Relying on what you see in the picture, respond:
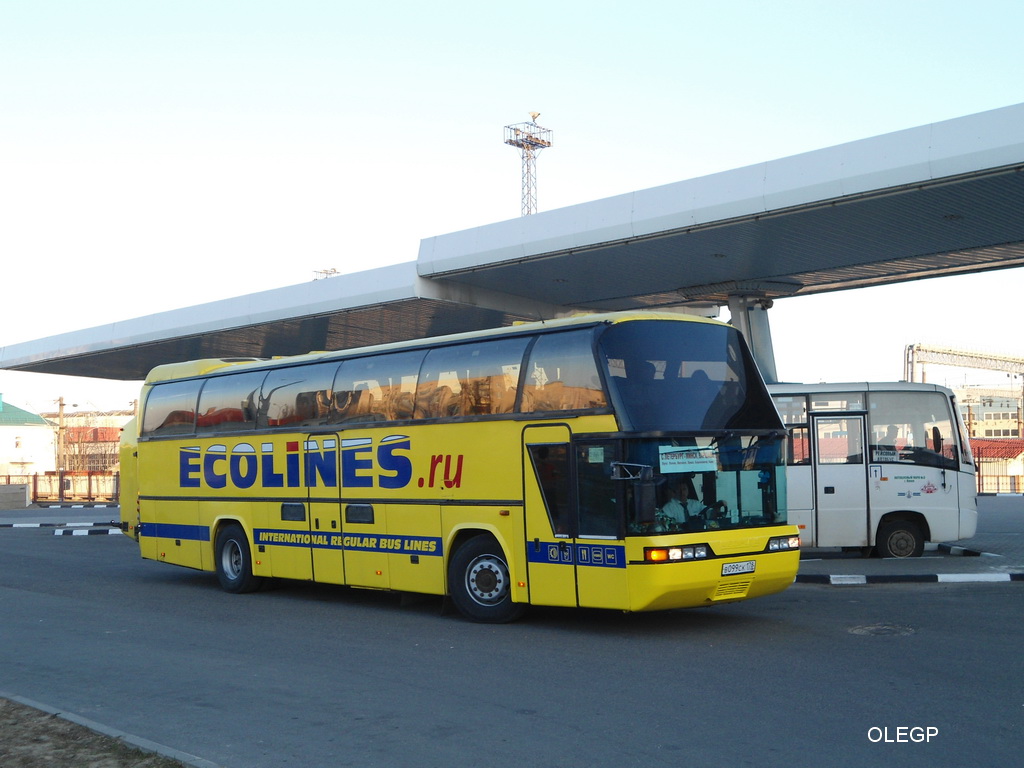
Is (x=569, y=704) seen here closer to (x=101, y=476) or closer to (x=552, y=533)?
(x=552, y=533)

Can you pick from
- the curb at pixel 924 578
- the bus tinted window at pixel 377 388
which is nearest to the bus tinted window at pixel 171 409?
the bus tinted window at pixel 377 388

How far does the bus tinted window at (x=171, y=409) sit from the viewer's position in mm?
15688

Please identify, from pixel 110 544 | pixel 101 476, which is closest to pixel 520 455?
pixel 110 544

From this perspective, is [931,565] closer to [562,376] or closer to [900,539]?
[900,539]

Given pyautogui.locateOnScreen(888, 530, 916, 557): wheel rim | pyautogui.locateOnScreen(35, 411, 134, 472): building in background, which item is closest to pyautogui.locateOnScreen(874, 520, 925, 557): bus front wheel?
pyautogui.locateOnScreen(888, 530, 916, 557): wheel rim

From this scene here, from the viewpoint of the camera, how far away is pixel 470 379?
37.9 ft

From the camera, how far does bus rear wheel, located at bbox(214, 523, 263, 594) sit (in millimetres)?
14609

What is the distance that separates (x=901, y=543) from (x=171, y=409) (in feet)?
38.2

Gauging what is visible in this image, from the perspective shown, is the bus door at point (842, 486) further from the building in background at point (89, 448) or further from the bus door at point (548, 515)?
the building in background at point (89, 448)

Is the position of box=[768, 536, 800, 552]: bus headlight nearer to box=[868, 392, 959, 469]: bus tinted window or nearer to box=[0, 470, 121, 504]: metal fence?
box=[868, 392, 959, 469]: bus tinted window

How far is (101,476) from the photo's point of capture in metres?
48.4

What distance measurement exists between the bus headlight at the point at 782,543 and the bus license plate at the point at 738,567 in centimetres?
33

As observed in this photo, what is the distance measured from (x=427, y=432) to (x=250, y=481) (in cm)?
381

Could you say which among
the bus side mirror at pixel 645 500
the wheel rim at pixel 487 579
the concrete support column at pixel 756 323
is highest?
the concrete support column at pixel 756 323
